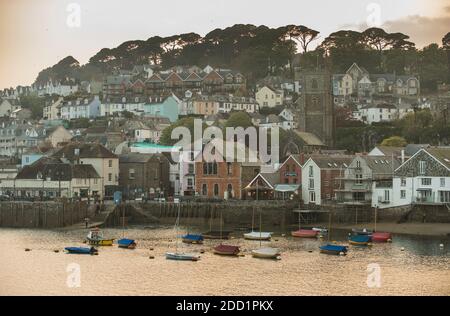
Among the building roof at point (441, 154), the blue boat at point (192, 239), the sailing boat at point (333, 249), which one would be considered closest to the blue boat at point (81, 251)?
the blue boat at point (192, 239)

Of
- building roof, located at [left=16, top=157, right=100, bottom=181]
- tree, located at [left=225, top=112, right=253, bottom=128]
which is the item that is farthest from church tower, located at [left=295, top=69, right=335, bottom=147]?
building roof, located at [left=16, top=157, right=100, bottom=181]

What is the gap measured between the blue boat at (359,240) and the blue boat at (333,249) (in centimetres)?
423

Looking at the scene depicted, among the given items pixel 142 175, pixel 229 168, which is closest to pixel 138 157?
pixel 142 175

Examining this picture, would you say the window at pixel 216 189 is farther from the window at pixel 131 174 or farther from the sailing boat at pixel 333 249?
the sailing boat at pixel 333 249

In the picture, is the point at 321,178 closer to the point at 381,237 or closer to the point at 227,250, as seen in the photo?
the point at 381,237

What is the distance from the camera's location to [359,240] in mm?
59719

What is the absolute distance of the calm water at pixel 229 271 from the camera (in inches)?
1714

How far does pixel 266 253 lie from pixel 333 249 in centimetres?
441

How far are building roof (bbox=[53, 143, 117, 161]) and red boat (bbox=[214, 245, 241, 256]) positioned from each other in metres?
33.9

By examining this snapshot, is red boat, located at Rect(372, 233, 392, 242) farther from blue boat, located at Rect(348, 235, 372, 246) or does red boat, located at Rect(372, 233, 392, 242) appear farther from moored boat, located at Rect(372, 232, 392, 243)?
blue boat, located at Rect(348, 235, 372, 246)

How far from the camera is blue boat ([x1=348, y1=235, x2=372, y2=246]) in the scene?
59.6 metres

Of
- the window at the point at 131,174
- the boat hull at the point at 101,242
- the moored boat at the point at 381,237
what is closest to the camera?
the boat hull at the point at 101,242

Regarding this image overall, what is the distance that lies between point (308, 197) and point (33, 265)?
32588 mm
